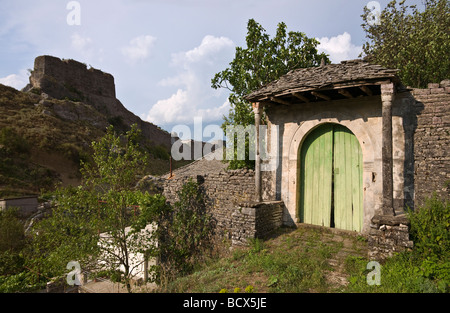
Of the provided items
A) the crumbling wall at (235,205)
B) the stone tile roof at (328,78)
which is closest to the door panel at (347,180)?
the stone tile roof at (328,78)

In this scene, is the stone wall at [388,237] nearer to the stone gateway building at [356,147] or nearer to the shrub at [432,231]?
the stone gateway building at [356,147]

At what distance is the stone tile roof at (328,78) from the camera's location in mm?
5676

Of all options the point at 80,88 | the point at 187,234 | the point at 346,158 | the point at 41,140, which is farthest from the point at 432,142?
the point at 80,88

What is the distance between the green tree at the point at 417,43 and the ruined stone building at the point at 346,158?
622cm

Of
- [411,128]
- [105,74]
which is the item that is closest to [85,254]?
[411,128]

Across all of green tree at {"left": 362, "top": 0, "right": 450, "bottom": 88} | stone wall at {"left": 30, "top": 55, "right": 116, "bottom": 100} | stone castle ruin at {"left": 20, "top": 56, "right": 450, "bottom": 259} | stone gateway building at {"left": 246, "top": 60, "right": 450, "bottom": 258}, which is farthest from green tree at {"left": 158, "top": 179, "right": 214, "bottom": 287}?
stone wall at {"left": 30, "top": 55, "right": 116, "bottom": 100}

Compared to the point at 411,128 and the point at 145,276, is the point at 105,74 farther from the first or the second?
the point at 411,128

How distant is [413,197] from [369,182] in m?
0.91

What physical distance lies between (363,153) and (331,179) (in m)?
1.07

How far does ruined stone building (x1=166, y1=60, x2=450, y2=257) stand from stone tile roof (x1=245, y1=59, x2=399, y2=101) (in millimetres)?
23

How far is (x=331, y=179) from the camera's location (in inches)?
281

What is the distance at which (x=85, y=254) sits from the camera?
6891 millimetres

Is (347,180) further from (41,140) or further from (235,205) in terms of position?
(41,140)
